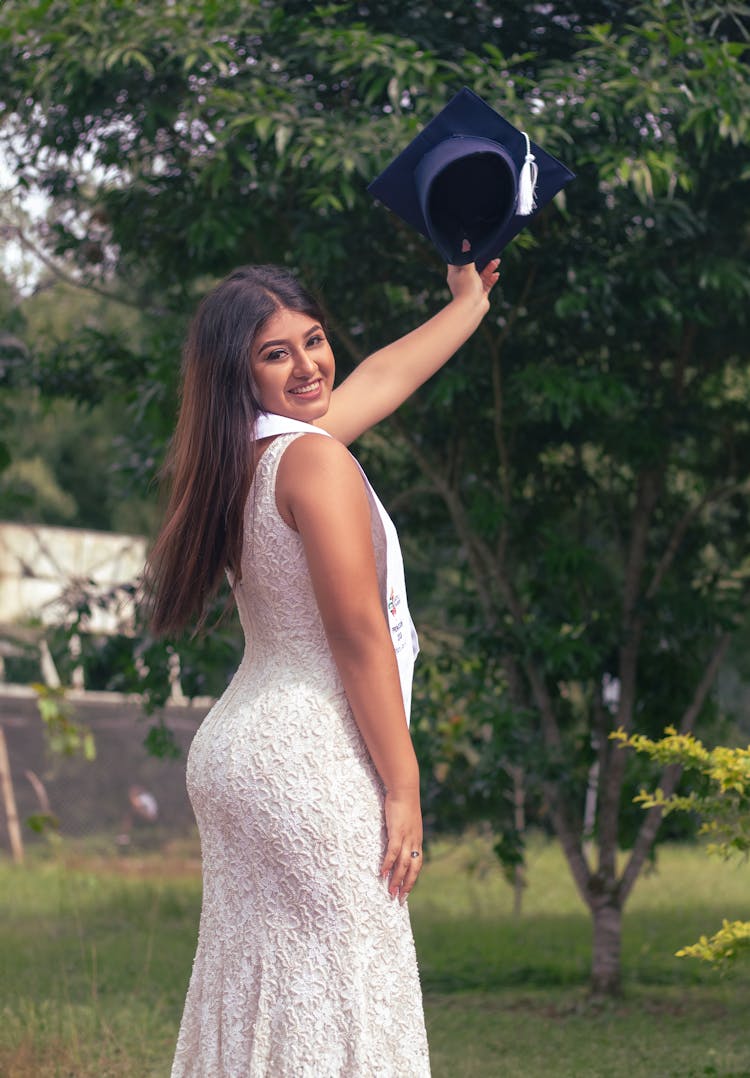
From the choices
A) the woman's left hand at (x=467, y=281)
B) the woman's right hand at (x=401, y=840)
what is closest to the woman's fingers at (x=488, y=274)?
the woman's left hand at (x=467, y=281)

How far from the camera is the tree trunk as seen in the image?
677 centimetres

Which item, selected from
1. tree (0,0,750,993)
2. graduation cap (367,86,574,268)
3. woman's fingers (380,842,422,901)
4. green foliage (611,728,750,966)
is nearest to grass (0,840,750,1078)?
green foliage (611,728,750,966)

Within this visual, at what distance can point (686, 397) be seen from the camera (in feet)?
23.0

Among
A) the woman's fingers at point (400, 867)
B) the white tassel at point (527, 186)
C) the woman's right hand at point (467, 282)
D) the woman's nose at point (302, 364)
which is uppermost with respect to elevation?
the white tassel at point (527, 186)

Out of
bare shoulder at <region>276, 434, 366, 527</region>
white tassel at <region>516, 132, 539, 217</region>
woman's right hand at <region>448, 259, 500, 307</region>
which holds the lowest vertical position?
bare shoulder at <region>276, 434, 366, 527</region>

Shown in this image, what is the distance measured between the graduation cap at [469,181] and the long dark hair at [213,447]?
31 cm

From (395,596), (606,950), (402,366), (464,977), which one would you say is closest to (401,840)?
(395,596)

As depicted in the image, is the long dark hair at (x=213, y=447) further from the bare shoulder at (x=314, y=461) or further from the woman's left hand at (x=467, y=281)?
the woman's left hand at (x=467, y=281)

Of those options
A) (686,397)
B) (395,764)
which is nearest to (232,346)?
(395,764)

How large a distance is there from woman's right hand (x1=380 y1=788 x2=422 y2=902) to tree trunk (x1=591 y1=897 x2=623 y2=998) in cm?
483

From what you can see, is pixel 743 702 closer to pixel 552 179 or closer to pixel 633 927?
pixel 633 927

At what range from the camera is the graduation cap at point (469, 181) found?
2.53 meters

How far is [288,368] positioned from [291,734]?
0.57 meters

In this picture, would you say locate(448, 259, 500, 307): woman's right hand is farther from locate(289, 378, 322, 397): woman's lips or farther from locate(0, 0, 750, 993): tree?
locate(0, 0, 750, 993): tree
